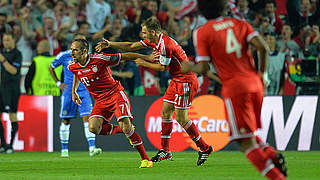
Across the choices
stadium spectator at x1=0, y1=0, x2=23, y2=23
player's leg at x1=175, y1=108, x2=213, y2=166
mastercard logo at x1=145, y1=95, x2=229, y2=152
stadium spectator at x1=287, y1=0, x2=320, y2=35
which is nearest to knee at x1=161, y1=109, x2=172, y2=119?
player's leg at x1=175, y1=108, x2=213, y2=166

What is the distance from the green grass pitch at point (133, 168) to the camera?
8.20 metres

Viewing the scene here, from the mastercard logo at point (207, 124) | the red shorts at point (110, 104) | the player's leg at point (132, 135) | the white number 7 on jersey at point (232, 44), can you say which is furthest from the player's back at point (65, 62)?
the white number 7 on jersey at point (232, 44)

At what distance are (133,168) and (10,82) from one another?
17.8ft

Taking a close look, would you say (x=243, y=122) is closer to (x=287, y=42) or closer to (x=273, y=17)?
(x=287, y=42)

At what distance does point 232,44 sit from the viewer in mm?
5992

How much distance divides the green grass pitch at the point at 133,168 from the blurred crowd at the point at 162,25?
2.55 meters

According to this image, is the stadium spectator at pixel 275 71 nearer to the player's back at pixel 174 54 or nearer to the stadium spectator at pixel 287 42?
the stadium spectator at pixel 287 42

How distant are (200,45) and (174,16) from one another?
10.1m

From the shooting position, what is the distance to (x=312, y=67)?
46.4 feet

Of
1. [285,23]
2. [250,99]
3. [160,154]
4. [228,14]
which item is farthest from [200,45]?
[285,23]

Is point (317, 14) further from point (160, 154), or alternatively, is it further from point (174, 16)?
point (160, 154)

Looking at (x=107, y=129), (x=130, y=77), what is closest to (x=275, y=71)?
(x=130, y=77)

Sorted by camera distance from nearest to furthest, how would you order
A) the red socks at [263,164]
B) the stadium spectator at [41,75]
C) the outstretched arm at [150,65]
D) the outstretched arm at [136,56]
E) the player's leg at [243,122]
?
the red socks at [263,164] → the player's leg at [243,122] → the outstretched arm at [150,65] → the outstretched arm at [136,56] → the stadium spectator at [41,75]

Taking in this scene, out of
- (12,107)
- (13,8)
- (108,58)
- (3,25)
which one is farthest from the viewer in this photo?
(13,8)
